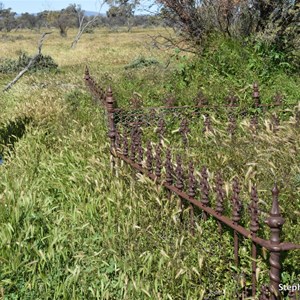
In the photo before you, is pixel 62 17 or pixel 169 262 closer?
pixel 169 262

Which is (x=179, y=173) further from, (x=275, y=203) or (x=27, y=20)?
(x=27, y=20)

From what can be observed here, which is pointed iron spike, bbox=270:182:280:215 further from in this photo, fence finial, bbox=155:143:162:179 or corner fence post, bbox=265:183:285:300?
fence finial, bbox=155:143:162:179

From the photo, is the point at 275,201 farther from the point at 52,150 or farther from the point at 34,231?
the point at 52,150

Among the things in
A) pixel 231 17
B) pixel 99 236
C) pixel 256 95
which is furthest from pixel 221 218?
pixel 231 17

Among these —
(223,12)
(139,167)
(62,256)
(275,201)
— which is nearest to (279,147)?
(139,167)

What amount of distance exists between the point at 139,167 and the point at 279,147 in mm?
1369

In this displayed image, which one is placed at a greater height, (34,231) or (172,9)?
(172,9)

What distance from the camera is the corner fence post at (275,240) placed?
222cm

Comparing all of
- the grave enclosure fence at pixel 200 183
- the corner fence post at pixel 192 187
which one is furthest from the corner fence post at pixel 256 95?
the corner fence post at pixel 192 187

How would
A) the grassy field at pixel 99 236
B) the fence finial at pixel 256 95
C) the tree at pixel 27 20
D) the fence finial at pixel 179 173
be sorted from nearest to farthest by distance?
the grassy field at pixel 99 236
the fence finial at pixel 179 173
the fence finial at pixel 256 95
the tree at pixel 27 20

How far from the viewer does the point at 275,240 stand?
2.29 metres

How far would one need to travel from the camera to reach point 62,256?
3305 millimetres

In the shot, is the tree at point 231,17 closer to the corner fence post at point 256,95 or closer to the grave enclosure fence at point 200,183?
the corner fence post at point 256,95

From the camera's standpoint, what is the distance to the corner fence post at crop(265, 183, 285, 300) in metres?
2.22
